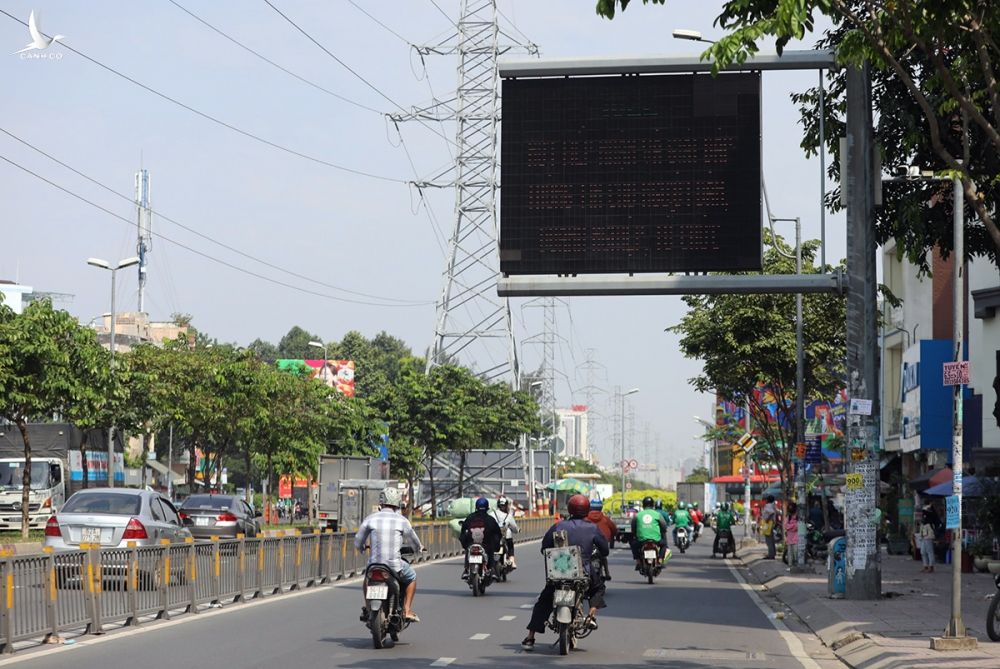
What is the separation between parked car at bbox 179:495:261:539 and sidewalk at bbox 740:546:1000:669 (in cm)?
1297

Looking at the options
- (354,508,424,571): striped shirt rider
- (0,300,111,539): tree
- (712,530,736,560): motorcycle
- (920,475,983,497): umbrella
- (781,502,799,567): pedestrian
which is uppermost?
(0,300,111,539): tree

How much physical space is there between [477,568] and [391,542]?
340 inches

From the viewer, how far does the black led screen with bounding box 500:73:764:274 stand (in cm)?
2081

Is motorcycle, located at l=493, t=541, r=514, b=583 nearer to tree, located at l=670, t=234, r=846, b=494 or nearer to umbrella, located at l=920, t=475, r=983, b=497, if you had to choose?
umbrella, located at l=920, t=475, r=983, b=497

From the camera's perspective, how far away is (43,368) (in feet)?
136

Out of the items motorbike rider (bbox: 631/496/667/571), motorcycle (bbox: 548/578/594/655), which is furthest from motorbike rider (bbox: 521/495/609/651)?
motorbike rider (bbox: 631/496/667/571)

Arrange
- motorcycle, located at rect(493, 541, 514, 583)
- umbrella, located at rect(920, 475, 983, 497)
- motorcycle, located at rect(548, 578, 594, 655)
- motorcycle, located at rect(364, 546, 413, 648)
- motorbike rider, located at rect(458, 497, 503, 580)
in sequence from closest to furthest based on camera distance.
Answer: motorcycle, located at rect(548, 578, 594, 655), motorcycle, located at rect(364, 546, 413, 648), motorbike rider, located at rect(458, 497, 503, 580), motorcycle, located at rect(493, 541, 514, 583), umbrella, located at rect(920, 475, 983, 497)

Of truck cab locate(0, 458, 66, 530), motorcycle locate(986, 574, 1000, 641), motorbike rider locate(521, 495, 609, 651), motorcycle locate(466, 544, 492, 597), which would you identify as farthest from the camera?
truck cab locate(0, 458, 66, 530)

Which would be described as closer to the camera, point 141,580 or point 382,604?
point 382,604

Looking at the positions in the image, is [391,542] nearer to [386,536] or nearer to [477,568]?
[386,536]

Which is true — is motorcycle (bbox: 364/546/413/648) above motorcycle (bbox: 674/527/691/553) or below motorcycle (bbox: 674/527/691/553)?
above

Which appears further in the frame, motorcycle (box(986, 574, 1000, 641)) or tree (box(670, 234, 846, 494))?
tree (box(670, 234, 846, 494))

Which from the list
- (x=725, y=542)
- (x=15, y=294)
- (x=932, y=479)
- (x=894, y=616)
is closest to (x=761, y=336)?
(x=932, y=479)

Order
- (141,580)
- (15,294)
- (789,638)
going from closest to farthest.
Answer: (141,580)
(789,638)
(15,294)
